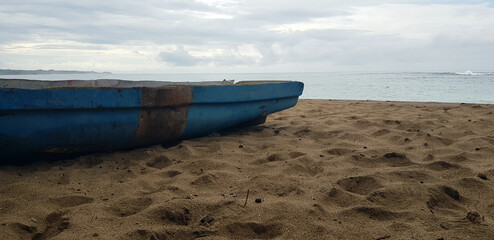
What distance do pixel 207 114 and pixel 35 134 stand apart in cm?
150

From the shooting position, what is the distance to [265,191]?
2176mm

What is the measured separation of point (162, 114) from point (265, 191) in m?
1.38

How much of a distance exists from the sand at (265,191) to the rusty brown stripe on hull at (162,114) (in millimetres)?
162

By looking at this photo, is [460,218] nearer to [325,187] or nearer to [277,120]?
[325,187]

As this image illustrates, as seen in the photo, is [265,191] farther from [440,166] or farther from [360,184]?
[440,166]

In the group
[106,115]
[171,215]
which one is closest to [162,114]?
[106,115]

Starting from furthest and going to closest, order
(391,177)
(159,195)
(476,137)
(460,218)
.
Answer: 1. (476,137)
2. (391,177)
3. (159,195)
4. (460,218)

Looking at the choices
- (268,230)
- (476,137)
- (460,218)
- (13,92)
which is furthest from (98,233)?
(476,137)

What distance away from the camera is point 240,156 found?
2.95 metres

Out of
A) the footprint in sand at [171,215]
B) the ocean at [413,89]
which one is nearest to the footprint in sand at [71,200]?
the footprint in sand at [171,215]

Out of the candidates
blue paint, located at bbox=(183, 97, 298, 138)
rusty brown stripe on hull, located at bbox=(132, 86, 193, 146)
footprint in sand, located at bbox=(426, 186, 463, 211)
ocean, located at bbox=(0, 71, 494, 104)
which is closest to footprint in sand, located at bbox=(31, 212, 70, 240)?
rusty brown stripe on hull, located at bbox=(132, 86, 193, 146)

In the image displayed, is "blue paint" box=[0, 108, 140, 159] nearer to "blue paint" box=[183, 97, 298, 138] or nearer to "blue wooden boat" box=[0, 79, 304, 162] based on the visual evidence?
"blue wooden boat" box=[0, 79, 304, 162]

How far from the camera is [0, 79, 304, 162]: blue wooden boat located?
99.0 inches

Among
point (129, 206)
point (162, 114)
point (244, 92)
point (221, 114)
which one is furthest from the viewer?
point (244, 92)
